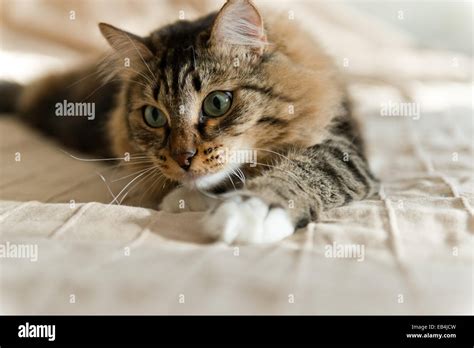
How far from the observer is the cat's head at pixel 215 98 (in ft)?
4.27

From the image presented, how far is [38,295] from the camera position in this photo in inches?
36.8

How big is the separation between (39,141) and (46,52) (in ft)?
2.92

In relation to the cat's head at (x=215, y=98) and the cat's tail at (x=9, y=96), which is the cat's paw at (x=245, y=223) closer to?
the cat's head at (x=215, y=98)

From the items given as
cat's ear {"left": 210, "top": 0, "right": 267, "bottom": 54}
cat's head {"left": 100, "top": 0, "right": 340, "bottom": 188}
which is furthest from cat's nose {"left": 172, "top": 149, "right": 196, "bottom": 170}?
cat's ear {"left": 210, "top": 0, "right": 267, "bottom": 54}

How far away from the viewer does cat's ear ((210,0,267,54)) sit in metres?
1.33

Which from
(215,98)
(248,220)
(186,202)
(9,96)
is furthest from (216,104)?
(9,96)

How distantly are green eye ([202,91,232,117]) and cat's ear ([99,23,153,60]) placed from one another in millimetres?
287

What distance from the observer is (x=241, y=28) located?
137 cm

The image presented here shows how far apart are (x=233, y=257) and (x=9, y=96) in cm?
200

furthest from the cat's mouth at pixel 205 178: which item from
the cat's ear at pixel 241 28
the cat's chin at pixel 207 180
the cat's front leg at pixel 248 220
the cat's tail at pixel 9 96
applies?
the cat's tail at pixel 9 96

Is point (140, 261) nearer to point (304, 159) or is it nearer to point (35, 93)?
point (304, 159)

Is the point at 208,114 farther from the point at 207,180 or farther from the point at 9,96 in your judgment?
the point at 9,96

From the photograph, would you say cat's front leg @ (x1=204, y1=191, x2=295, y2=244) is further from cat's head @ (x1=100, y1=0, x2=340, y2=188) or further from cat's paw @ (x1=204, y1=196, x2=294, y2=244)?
cat's head @ (x1=100, y1=0, x2=340, y2=188)

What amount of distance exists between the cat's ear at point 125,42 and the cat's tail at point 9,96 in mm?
1214
